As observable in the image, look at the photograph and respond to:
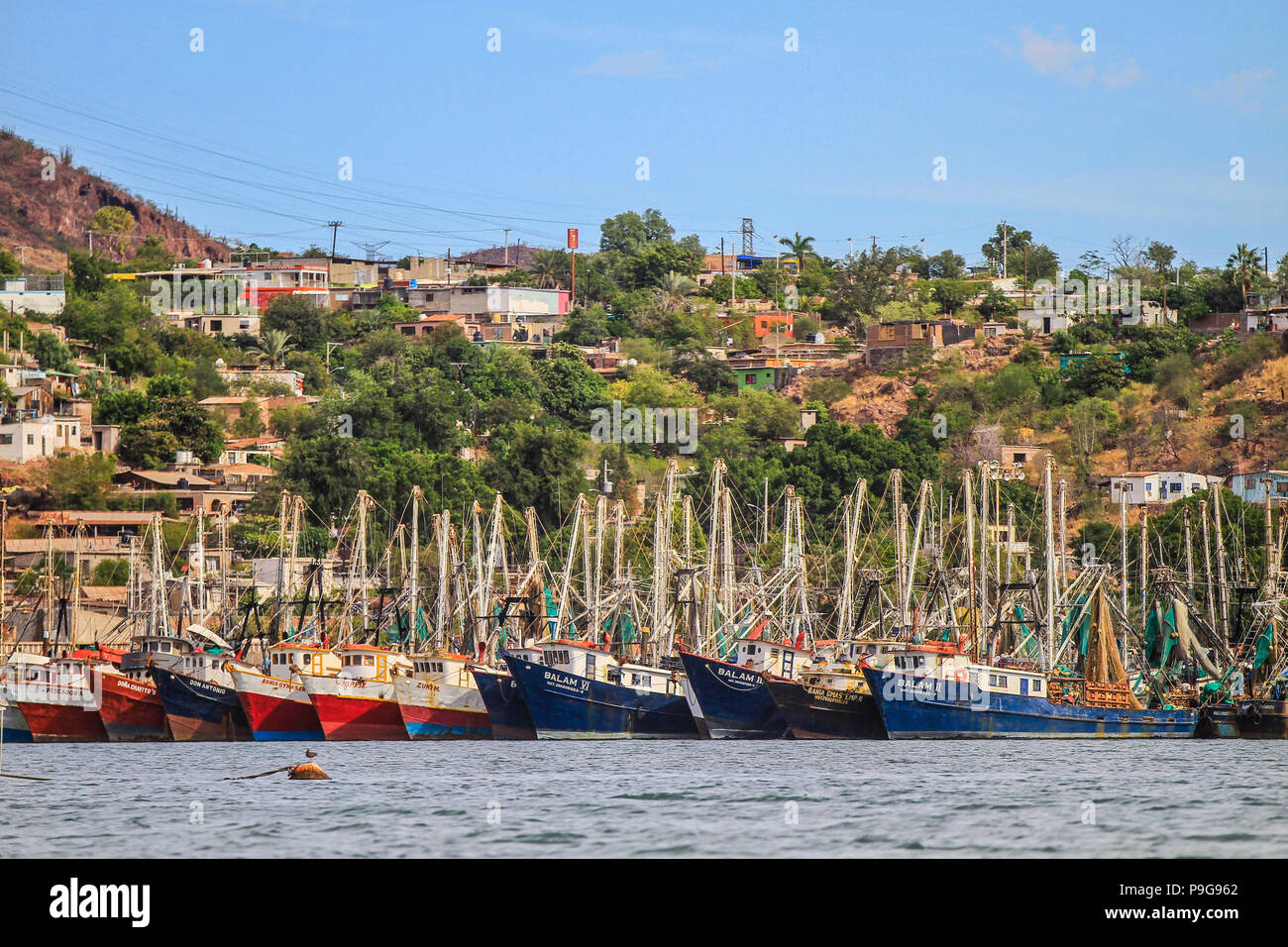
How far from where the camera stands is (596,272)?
199m

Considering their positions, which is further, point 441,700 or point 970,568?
point 441,700

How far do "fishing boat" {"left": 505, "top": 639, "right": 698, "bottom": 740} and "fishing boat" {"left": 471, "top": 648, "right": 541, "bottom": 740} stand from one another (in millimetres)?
1584

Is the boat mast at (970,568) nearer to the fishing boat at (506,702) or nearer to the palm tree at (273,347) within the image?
the fishing boat at (506,702)

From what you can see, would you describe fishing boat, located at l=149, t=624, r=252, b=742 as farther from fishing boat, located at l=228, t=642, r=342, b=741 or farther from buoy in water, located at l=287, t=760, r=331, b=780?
buoy in water, located at l=287, t=760, r=331, b=780

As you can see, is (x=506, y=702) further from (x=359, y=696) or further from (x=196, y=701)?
(x=196, y=701)

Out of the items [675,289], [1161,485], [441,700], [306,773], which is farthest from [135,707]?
[675,289]

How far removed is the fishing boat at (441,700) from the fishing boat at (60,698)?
39.3ft

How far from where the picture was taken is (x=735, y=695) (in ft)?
230

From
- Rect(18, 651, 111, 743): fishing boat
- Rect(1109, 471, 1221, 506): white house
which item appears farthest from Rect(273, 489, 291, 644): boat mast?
Rect(1109, 471, 1221, 506): white house

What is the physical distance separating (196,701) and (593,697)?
53.0 feet

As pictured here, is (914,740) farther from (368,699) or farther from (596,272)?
(596,272)

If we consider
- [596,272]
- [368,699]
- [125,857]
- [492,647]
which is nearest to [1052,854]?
[125,857]

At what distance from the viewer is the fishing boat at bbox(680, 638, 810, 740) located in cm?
6962

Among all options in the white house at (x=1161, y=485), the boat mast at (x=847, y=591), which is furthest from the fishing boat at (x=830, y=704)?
the white house at (x=1161, y=485)
